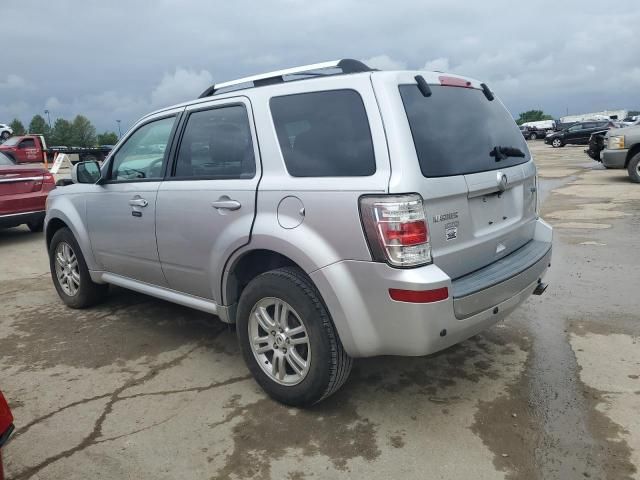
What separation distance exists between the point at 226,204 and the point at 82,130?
12698cm

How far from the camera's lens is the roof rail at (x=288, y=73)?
3082 mm

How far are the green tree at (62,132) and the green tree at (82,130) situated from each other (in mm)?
752

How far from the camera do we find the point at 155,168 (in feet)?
13.2

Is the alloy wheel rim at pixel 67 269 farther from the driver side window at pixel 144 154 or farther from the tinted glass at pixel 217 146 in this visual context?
the tinted glass at pixel 217 146

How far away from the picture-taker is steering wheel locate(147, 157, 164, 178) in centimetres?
397

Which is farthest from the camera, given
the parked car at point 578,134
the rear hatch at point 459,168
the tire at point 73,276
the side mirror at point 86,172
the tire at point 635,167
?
the parked car at point 578,134

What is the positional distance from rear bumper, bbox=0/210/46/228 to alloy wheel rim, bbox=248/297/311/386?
22.4 ft

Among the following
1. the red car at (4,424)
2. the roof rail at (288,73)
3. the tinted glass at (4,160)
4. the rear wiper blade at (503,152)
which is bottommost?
the red car at (4,424)

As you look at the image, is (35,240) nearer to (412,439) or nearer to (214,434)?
(214,434)

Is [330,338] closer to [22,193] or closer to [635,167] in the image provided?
[22,193]

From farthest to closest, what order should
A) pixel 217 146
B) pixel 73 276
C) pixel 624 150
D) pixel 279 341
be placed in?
pixel 624 150 → pixel 73 276 → pixel 217 146 → pixel 279 341

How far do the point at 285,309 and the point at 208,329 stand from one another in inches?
64.9

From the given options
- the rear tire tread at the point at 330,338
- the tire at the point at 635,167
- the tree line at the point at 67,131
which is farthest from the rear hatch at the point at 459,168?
the tree line at the point at 67,131

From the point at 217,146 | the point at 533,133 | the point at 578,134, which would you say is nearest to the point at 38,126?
the point at 533,133
